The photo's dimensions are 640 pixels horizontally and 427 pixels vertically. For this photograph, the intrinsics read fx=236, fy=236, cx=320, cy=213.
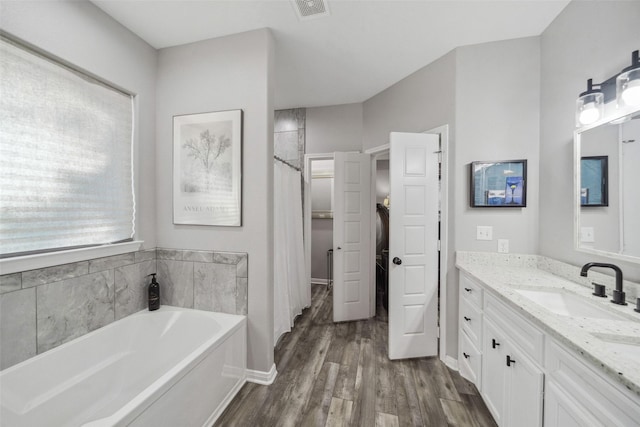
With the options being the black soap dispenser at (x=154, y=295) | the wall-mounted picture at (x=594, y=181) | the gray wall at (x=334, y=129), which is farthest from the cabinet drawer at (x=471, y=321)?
the black soap dispenser at (x=154, y=295)

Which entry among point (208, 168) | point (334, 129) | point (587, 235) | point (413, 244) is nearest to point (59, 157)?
point (208, 168)

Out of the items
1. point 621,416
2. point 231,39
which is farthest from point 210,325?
point 231,39

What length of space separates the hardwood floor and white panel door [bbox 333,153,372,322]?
496 mm

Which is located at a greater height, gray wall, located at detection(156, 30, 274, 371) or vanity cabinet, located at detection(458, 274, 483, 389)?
gray wall, located at detection(156, 30, 274, 371)

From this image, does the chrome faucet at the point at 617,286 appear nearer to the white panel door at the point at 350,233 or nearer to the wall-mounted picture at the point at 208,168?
the white panel door at the point at 350,233

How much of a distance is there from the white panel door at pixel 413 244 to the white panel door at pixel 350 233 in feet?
2.42

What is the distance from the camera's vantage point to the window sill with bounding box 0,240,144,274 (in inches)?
49.4

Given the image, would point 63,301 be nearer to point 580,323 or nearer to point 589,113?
point 580,323

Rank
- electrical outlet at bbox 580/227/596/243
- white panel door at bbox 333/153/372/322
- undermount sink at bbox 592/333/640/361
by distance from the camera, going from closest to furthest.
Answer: undermount sink at bbox 592/333/640/361
electrical outlet at bbox 580/227/596/243
white panel door at bbox 333/153/372/322

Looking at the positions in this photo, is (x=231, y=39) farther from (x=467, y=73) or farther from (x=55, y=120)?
(x=467, y=73)

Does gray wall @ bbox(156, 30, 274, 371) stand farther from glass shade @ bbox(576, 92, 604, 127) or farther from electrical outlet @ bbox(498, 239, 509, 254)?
glass shade @ bbox(576, 92, 604, 127)

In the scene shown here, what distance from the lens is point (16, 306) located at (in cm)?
128

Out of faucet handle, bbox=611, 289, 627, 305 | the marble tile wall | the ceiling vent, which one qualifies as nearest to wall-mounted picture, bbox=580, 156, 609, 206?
faucet handle, bbox=611, 289, 627, 305

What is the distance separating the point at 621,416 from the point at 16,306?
262cm
